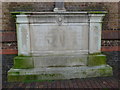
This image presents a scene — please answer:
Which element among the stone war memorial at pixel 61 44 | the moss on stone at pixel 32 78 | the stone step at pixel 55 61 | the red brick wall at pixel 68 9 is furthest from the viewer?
the red brick wall at pixel 68 9

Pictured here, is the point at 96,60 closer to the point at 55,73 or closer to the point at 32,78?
the point at 55,73

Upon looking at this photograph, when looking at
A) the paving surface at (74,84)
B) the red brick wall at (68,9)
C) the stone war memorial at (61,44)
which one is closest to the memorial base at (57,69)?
the stone war memorial at (61,44)

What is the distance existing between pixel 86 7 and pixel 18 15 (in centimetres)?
232

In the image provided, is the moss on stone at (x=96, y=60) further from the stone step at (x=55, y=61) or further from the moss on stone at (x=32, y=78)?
the moss on stone at (x=32, y=78)

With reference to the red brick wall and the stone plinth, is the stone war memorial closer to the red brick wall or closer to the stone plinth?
the stone plinth

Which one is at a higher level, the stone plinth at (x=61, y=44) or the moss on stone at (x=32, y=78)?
the stone plinth at (x=61, y=44)

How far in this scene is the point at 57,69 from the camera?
3.71m

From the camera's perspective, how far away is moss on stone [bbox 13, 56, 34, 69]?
3.72 m

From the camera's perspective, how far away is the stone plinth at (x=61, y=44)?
3678 millimetres

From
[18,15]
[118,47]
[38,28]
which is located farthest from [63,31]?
[118,47]

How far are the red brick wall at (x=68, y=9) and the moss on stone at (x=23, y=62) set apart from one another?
467 mm

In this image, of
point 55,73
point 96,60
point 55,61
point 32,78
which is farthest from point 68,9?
→ point 32,78

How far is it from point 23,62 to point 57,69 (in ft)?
3.71

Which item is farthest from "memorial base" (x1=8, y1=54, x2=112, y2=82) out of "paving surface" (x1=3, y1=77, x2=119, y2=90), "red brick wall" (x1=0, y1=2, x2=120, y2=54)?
"red brick wall" (x1=0, y1=2, x2=120, y2=54)
